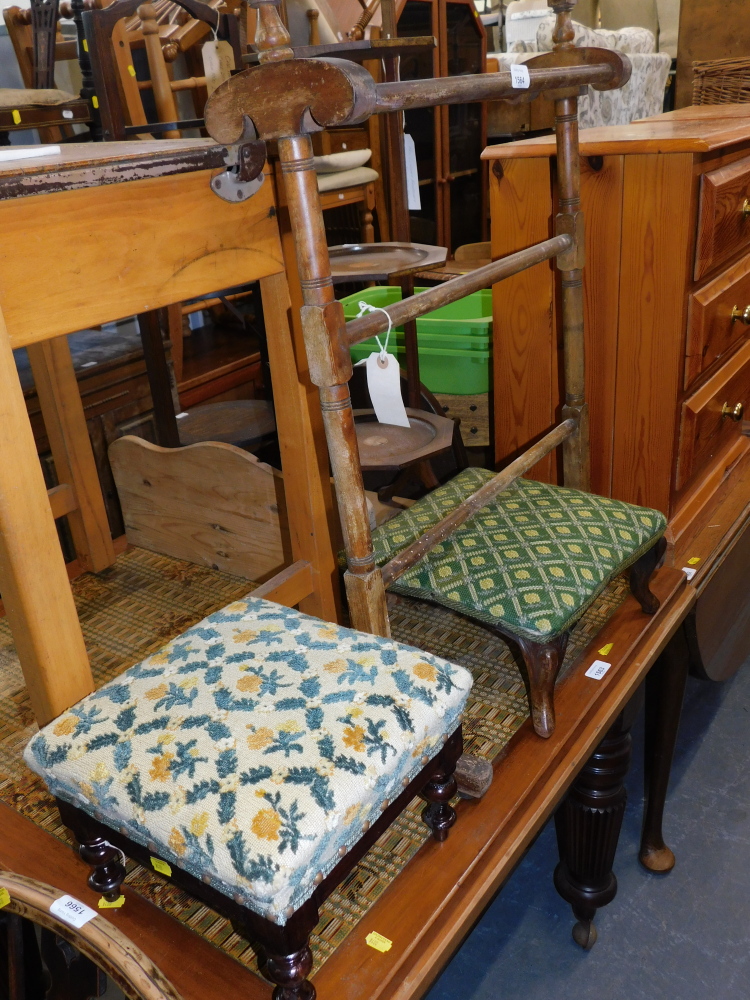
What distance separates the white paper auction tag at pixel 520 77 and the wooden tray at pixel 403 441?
0.86 metres

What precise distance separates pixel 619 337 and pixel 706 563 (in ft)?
1.41

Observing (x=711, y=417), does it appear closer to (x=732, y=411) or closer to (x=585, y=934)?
(x=732, y=411)

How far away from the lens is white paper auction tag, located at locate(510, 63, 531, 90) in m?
1.03

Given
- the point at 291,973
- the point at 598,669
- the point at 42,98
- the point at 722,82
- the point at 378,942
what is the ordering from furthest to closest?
1. the point at 42,98
2. the point at 722,82
3. the point at 598,669
4. the point at 378,942
5. the point at 291,973

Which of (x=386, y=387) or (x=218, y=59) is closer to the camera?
(x=386, y=387)

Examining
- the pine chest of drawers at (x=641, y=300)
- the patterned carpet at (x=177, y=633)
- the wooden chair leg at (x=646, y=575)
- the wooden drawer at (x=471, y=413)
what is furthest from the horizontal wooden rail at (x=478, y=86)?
the wooden drawer at (x=471, y=413)

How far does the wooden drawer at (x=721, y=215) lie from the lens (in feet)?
4.42

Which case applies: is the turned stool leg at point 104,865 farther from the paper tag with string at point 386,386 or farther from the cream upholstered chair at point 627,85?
the cream upholstered chair at point 627,85

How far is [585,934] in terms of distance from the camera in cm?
138

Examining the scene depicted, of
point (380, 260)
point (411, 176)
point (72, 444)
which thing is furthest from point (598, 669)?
point (411, 176)

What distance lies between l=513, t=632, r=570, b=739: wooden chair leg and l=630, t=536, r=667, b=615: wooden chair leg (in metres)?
0.27

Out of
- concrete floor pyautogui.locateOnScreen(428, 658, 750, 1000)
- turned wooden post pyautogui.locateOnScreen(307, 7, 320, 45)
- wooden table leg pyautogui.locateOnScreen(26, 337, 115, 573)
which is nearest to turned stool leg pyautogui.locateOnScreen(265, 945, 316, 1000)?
concrete floor pyautogui.locateOnScreen(428, 658, 750, 1000)

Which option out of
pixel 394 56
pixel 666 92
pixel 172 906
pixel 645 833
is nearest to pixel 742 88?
pixel 394 56

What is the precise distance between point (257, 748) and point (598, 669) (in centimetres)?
63
